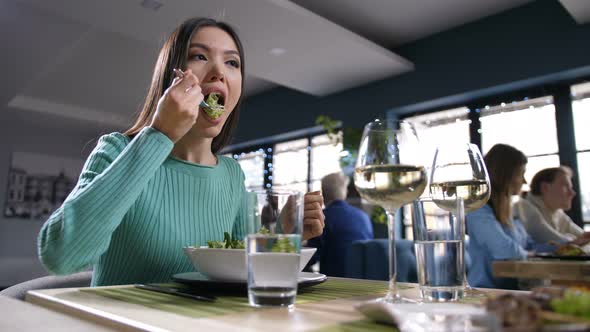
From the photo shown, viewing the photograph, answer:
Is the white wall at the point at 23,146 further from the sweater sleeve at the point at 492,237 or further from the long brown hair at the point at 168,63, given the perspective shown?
the long brown hair at the point at 168,63

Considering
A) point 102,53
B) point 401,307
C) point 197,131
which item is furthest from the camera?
point 102,53

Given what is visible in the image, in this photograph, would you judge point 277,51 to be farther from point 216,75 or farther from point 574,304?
point 574,304

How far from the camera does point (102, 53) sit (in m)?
5.11

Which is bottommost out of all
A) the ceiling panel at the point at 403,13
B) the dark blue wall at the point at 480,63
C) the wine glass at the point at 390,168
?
the wine glass at the point at 390,168

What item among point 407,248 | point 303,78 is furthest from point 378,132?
point 303,78

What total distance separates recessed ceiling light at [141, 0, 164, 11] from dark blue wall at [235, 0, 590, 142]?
2.61 m

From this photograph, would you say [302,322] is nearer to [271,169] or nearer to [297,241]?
[297,241]

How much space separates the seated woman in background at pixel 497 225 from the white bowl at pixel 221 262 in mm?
2064

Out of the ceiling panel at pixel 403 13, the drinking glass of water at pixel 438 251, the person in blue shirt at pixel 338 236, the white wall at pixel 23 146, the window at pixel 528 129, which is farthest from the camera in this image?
the white wall at pixel 23 146

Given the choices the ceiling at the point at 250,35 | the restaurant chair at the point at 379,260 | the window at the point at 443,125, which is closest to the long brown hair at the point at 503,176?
the restaurant chair at the point at 379,260

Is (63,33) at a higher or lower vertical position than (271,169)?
higher

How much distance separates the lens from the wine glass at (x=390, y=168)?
0.59 m

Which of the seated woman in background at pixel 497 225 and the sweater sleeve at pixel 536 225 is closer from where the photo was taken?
the seated woman in background at pixel 497 225

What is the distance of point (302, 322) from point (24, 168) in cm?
844
